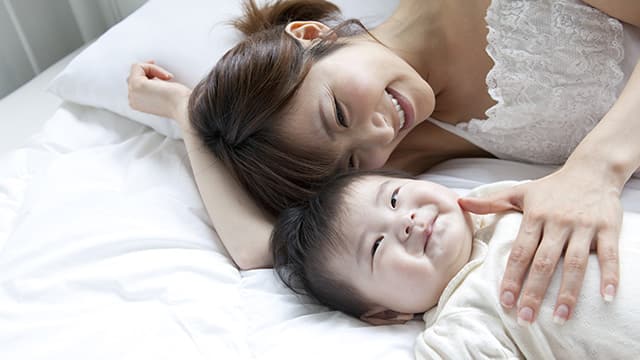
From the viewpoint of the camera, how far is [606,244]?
30.4 inches

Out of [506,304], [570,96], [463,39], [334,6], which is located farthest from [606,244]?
[334,6]

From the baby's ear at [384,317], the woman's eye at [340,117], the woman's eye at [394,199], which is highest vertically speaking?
the woman's eye at [340,117]

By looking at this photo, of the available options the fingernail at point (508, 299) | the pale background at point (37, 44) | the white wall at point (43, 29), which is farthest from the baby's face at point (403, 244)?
the white wall at point (43, 29)

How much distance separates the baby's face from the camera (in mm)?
848

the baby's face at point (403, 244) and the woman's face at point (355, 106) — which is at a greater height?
the woman's face at point (355, 106)

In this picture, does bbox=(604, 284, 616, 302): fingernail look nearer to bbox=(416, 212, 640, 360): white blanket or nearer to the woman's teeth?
bbox=(416, 212, 640, 360): white blanket

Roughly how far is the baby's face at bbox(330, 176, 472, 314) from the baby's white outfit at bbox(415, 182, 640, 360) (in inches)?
1.4

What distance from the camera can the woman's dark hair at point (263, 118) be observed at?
3.35 feet

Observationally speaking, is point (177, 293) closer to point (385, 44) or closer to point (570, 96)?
point (385, 44)

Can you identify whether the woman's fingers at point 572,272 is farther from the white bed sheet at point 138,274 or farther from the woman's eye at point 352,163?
the woman's eye at point 352,163

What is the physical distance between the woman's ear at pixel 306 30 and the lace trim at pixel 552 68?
0.97ft

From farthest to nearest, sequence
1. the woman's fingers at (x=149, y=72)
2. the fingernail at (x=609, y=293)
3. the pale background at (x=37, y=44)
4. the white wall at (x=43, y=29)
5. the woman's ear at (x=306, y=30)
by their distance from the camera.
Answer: the white wall at (x=43, y=29)
the pale background at (x=37, y=44)
the woman's fingers at (x=149, y=72)
the woman's ear at (x=306, y=30)
the fingernail at (x=609, y=293)

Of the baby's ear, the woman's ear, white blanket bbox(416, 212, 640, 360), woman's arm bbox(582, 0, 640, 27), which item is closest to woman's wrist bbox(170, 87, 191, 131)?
the woman's ear

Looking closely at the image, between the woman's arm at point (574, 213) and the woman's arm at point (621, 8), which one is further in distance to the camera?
the woman's arm at point (621, 8)
